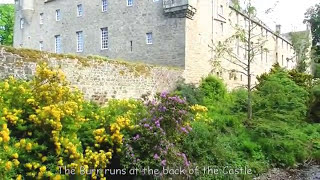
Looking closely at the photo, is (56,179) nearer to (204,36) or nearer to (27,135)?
(27,135)

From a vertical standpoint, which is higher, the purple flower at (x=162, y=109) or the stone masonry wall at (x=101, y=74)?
the stone masonry wall at (x=101, y=74)

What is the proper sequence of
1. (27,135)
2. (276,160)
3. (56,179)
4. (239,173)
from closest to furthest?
(56,179) < (27,135) < (239,173) < (276,160)

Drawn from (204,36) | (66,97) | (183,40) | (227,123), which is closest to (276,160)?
(227,123)

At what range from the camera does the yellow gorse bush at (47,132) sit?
5.45 m

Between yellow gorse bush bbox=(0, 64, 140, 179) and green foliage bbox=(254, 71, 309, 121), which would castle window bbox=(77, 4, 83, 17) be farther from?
yellow gorse bush bbox=(0, 64, 140, 179)

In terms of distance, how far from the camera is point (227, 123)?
1375 cm

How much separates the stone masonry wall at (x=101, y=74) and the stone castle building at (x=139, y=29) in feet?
11.5

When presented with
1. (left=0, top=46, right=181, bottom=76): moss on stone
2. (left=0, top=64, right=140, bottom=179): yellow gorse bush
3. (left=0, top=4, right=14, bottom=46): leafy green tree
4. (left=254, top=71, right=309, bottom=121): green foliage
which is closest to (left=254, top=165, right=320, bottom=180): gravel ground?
(left=254, top=71, right=309, bottom=121): green foliage

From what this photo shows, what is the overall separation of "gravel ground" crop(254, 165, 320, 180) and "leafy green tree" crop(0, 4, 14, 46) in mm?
37712

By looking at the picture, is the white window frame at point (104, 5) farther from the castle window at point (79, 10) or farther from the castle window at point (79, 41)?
the castle window at point (79, 41)

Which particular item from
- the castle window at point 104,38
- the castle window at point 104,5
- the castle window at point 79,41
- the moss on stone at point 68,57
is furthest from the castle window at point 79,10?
the moss on stone at point 68,57

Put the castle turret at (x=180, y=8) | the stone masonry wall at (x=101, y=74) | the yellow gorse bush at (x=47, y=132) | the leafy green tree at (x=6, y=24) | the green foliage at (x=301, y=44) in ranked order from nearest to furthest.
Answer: the yellow gorse bush at (x=47, y=132), the stone masonry wall at (x=101, y=74), the castle turret at (x=180, y=8), the green foliage at (x=301, y=44), the leafy green tree at (x=6, y=24)

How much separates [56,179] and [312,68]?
1817 inches

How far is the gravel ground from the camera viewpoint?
436 inches
